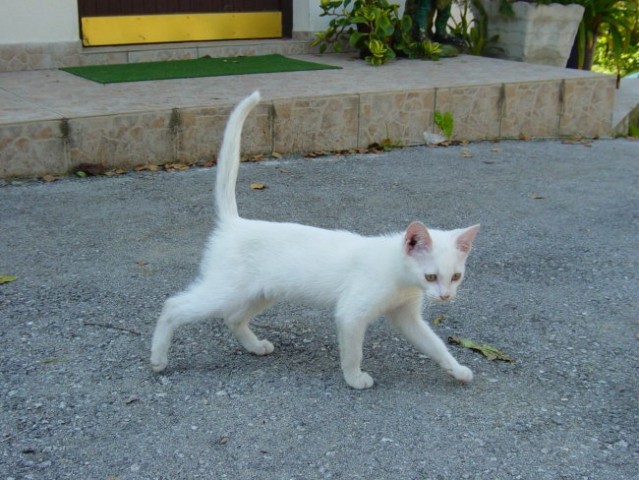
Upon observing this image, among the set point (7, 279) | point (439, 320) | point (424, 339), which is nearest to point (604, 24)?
point (439, 320)

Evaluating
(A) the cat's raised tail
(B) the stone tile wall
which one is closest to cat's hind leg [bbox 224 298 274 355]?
(A) the cat's raised tail

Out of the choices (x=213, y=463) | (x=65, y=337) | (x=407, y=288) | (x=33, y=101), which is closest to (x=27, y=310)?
(x=65, y=337)

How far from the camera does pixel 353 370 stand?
9.73ft

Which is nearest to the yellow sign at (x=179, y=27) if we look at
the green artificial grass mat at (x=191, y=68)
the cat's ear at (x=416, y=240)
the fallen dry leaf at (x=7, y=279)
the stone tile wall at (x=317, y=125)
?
the green artificial grass mat at (x=191, y=68)

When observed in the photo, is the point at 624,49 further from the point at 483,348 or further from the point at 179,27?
the point at 483,348

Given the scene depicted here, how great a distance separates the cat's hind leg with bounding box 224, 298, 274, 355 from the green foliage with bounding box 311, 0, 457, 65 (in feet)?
17.7

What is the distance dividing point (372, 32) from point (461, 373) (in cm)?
590

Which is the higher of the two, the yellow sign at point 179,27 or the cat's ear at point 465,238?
the yellow sign at point 179,27

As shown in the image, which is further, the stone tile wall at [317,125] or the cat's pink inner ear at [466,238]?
the stone tile wall at [317,125]

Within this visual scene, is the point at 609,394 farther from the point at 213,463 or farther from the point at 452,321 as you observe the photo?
the point at 213,463

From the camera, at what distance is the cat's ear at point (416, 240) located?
2713mm

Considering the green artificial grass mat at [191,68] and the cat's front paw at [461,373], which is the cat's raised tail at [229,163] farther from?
the green artificial grass mat at [191,68]

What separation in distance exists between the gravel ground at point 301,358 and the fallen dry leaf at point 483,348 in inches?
1.9

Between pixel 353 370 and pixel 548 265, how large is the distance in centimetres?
Result: 176
